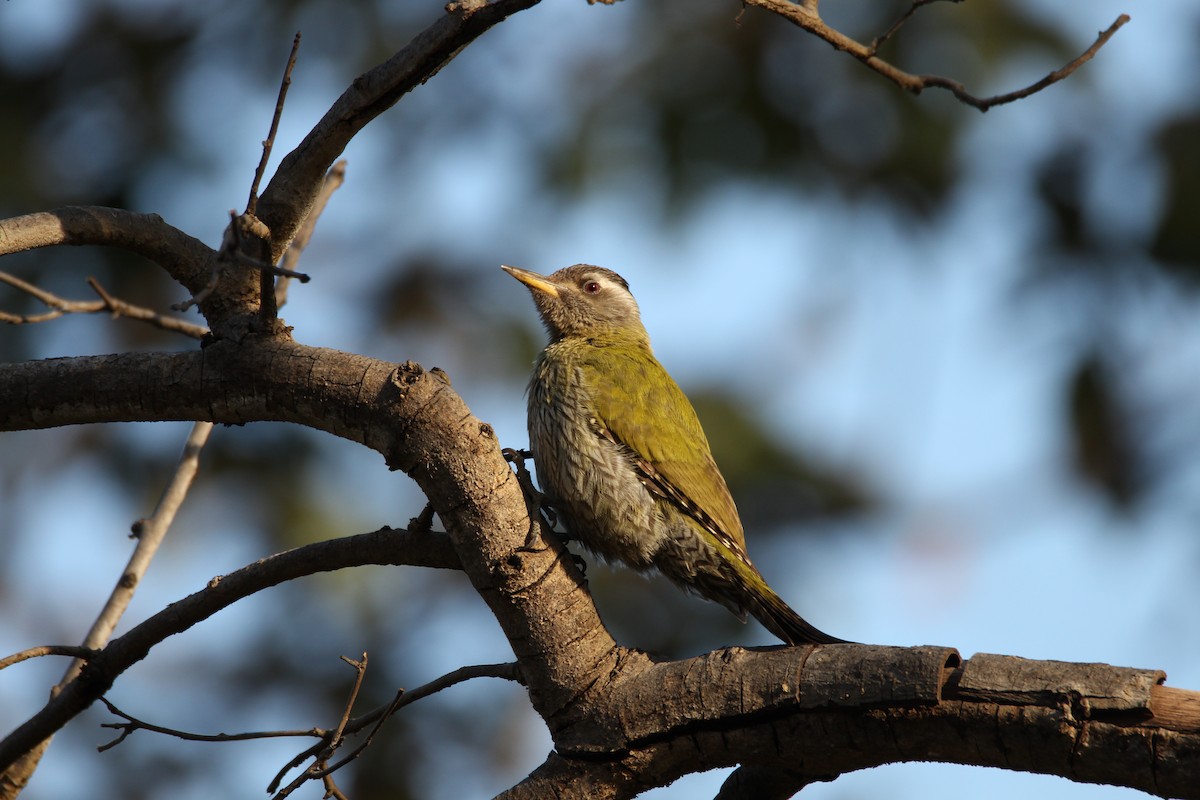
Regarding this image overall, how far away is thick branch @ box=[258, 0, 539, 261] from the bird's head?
2.83 meters

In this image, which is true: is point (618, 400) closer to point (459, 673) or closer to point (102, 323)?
point (459, 673)

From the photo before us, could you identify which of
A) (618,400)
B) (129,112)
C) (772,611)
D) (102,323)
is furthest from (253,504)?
(772,611)

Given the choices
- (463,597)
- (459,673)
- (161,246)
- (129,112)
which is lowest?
(459,673)

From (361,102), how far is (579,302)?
333 centimetres

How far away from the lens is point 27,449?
10914mm

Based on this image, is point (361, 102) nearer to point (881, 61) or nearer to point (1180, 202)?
point (881, 61)

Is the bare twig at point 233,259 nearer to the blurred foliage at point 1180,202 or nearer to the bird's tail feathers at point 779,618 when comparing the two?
the bird's tail feathers at point 779,618

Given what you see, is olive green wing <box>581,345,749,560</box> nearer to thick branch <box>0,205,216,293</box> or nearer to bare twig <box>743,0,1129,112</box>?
bare twig <box>743,0,1129,112</box>

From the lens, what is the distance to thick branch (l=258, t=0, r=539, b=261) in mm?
3248

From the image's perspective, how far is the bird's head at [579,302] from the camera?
6.55 metres

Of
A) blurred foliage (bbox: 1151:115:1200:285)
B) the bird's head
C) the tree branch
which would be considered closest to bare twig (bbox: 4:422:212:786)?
the tree branch

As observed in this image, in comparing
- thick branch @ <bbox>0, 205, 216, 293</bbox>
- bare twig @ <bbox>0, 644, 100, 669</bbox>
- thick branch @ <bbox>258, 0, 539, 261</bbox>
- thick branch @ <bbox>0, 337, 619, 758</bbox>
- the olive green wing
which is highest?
the olive green wing

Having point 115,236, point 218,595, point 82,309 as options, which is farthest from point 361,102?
point 218,595

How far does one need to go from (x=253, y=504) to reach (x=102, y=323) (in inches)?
76.3
